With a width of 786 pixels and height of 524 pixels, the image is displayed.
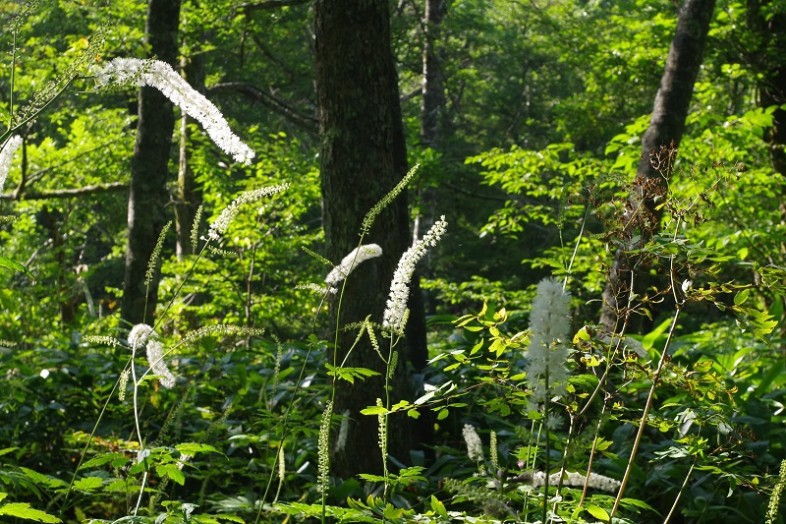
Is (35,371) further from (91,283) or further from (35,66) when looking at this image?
(91,283)

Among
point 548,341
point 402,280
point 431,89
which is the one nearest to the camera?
point 548,341

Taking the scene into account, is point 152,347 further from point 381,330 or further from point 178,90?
point 178,90

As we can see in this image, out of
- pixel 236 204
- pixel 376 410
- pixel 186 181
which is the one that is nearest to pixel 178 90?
pixel 236 204

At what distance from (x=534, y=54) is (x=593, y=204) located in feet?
75.1

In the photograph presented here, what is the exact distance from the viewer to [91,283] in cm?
1955

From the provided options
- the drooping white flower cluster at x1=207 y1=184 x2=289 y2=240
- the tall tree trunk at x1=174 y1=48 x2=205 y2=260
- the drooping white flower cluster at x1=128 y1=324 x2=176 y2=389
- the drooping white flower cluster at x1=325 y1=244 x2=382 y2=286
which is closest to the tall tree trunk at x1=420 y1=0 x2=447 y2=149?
the tall tree trunk at x1=174 y1=48 x2=205 y2=260

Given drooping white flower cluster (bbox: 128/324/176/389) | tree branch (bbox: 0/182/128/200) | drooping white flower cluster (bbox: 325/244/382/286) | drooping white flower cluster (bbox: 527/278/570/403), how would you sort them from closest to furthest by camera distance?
drooping white flower cluster (bbox: 527/278/570/403) → drooping white flower cluster (bbox: 325/244/382/286) → drooping white flower cluster (bbox: 128/324/176/389) → tree branch (bbox: 0/182/128/200)

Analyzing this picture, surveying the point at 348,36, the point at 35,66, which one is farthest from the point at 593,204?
the point at 35,66

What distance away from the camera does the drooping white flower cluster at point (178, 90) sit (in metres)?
1.68

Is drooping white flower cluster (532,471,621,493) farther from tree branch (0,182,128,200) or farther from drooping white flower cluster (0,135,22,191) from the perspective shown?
tree branch (0,182,128,200)

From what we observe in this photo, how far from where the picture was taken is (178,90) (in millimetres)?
1751

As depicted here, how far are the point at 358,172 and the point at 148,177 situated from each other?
3101 mm

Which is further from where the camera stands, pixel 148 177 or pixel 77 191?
pixel 77 191

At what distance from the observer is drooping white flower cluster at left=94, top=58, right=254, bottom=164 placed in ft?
5.52
